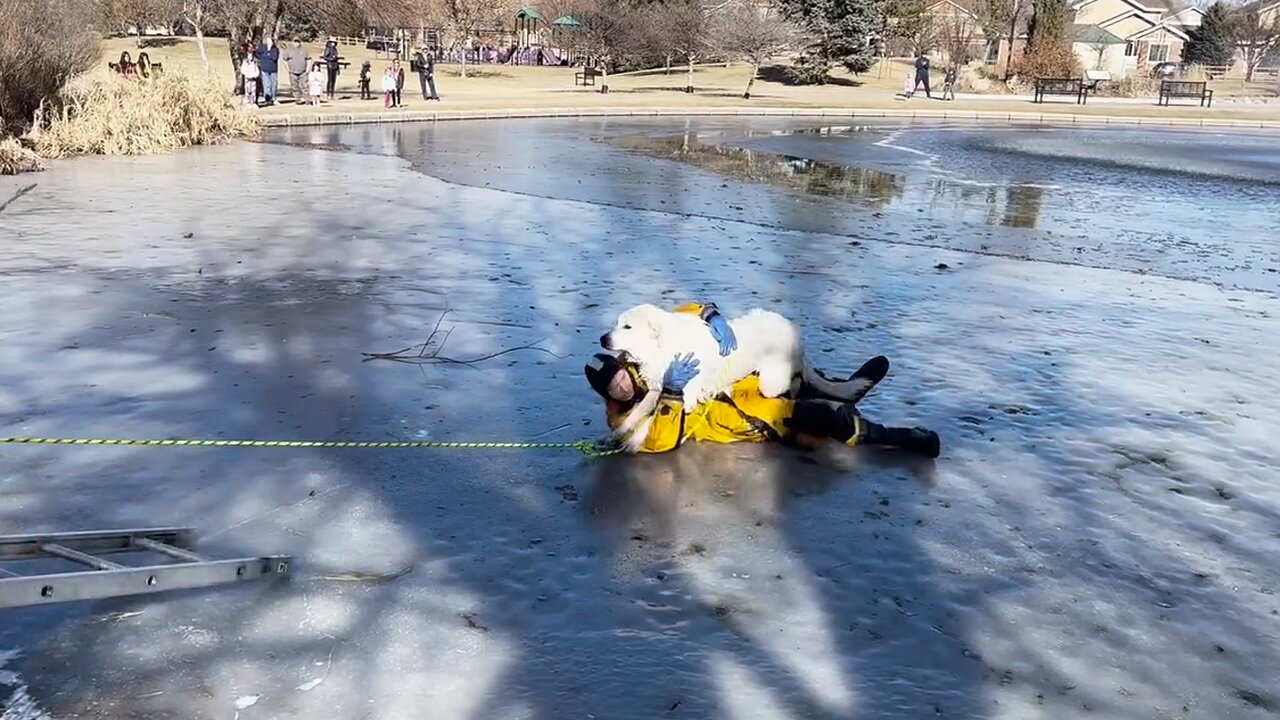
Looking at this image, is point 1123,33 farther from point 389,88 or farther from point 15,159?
point 15,159

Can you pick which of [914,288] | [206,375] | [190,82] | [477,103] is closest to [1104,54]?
[477,103]

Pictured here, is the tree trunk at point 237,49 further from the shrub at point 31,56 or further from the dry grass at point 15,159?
the dry grass at point 15,159

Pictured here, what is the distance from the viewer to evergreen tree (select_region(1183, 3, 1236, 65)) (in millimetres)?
78375

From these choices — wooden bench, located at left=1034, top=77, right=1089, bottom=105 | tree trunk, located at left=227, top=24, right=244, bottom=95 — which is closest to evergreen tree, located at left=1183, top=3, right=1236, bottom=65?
wooden bench, located at left=1034, top=77, right=1089, bottom=105

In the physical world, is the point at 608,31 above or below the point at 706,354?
above

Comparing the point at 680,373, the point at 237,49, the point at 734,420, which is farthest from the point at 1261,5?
the point at 680,373

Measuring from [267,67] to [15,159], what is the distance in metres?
14.8

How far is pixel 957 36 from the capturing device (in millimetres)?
63906

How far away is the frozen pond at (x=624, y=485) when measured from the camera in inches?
147

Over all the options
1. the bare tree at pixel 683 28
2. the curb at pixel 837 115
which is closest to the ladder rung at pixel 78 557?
the curb at pixel 837 115

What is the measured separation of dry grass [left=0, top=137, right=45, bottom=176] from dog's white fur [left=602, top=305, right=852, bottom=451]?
46.2ft

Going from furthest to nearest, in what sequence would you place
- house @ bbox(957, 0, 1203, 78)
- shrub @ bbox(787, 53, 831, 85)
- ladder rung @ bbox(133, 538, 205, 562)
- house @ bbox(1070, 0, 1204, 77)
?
1. house @ bbox(1070, 0, 1204, 77)
2. house @ bbox(957, 0, 1203, 78)
3. shrub @ bbox(787, 53, 831, 85)
4. ladder rung @ bbox(133, 538, 205, 562)

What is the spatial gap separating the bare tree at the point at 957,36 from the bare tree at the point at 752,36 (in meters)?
17.5

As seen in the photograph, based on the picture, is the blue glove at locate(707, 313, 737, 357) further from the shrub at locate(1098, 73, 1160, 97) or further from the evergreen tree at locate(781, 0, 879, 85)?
the shrub at locate(1098, 73, 1160, 97)
